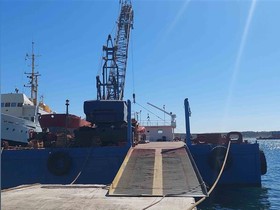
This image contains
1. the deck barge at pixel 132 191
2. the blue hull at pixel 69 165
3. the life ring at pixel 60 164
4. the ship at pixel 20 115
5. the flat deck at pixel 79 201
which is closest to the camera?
the flat deck at pixel 79 201

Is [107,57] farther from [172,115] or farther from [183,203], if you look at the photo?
[183,203]

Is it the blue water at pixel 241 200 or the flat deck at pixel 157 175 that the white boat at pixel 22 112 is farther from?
the blue water at pixel 241 200

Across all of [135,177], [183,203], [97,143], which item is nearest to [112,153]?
[97,143]

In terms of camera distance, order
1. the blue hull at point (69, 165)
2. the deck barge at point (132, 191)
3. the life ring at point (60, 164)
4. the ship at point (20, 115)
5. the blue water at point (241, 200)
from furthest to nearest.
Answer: the ship at point (20, 115) → the life ring at point (60, 164) → the blue hull at point (69, 165) → the blue water at point (241, 200) → the deck barge at point (132, 191)

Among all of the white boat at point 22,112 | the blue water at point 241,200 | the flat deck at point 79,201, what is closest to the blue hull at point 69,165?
the blue water at point 241,200

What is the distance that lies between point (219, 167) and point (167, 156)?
137 inches

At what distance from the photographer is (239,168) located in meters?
17.4

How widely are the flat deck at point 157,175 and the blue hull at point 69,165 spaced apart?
1.42 metres

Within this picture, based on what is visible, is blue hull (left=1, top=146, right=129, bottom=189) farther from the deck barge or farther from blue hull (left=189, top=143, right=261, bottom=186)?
blue hull (left=189, top=143, right=261, bottom=186)

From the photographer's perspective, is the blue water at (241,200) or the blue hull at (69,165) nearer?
the blue water at (241,200)

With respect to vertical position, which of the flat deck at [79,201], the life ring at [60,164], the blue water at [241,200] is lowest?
the blue water at [241,200]

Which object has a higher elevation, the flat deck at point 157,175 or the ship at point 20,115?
the ship at point 20,115

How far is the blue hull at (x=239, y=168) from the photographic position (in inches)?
682

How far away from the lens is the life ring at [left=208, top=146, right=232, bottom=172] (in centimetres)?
1731
